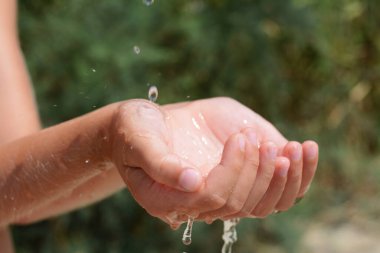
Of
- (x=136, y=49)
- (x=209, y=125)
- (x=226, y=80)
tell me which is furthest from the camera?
(x=226, y=80)

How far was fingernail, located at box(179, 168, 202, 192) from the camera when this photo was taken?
108 centimetres

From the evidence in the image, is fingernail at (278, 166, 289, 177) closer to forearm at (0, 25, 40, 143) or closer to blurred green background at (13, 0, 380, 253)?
forearm at (0, 25, 40, 143)

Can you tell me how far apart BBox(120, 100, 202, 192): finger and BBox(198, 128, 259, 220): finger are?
0.22 feet

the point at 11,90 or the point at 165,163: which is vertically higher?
the point at 11,90

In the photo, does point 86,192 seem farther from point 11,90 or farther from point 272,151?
point 272,151

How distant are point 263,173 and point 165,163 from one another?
15 centimetres

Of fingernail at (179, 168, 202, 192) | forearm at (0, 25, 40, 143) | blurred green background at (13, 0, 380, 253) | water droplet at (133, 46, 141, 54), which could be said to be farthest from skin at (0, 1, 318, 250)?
blurred green background at (13, 0, 380, 253)

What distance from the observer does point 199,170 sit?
122cm

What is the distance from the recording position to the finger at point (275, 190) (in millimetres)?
1196

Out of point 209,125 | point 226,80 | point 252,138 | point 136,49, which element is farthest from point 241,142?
point 226,80

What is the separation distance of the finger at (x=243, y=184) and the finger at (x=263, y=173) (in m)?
0.01

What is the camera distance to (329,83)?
433 centimetres

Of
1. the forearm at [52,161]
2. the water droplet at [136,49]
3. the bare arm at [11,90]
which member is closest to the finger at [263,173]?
the forearm at [52,161]

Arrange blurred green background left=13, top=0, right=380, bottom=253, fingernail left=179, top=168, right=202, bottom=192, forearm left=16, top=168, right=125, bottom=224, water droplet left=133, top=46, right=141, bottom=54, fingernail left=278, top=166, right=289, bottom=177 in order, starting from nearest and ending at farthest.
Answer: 1. fingernail left=179, top=168, right=202, bottom=192
2. fingernail left=278, top=166, right=289, bottom=177
3. forearm left=16, top=168, right=125, bottom=224
4. water droplet left=133, top=46, right=141, bottom=54
5. blurred green background left=13, top=0, right=380, bottom=253
